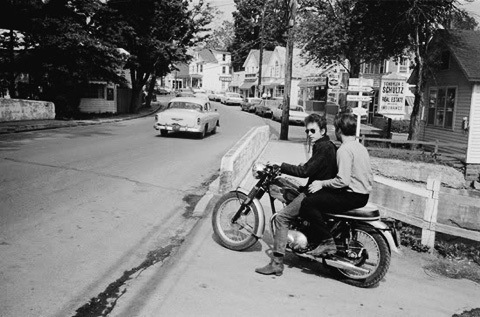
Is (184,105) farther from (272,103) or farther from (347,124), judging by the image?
(272,103)

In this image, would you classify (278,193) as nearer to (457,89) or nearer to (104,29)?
(457,89)

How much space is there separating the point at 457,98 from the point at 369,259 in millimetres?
17718

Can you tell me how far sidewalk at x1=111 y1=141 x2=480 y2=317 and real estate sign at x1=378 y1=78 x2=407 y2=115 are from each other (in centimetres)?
1358

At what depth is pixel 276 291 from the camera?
477cm

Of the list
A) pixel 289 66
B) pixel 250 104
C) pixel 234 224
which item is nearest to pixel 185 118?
pixel 289 66

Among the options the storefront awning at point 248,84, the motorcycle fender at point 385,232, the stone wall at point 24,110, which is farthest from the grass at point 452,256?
the storefront awning at point 248,84

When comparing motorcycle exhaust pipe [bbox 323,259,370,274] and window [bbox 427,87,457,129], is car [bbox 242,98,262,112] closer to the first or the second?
window [bbox 427,87,457,129]

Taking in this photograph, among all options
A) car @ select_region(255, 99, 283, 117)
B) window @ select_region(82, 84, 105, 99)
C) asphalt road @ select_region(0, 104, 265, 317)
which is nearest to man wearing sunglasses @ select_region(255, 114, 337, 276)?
asphalt road @ select_region(0, 104, 265, 317)

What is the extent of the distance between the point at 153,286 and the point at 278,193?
5.89 ft

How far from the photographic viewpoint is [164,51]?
113 ft

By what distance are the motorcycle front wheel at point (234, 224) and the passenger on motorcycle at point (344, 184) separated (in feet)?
2.87

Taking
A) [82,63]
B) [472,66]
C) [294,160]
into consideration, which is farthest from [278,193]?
[82,63]

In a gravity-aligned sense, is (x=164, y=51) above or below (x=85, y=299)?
above

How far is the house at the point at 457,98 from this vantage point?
62.6ft
